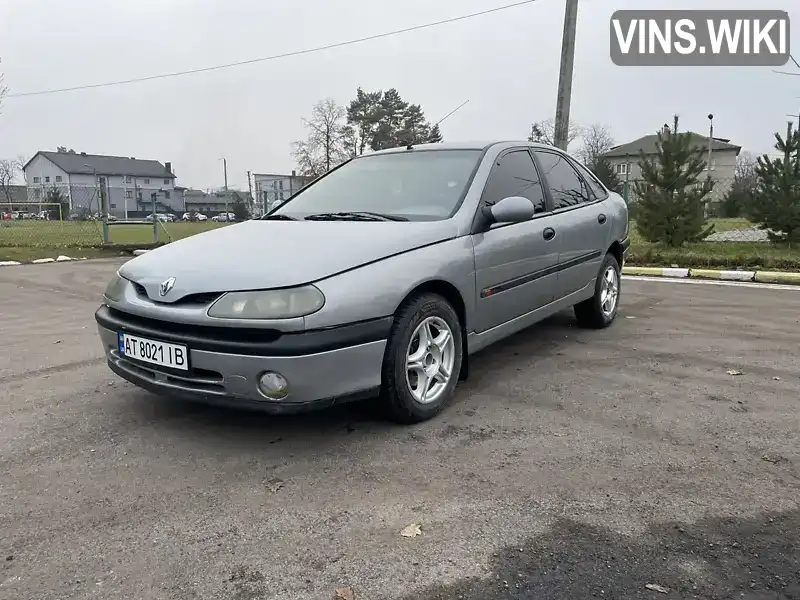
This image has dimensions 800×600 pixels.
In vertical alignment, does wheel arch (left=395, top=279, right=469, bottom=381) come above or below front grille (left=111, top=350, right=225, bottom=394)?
above

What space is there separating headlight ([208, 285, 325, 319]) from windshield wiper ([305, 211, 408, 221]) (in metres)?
0.99

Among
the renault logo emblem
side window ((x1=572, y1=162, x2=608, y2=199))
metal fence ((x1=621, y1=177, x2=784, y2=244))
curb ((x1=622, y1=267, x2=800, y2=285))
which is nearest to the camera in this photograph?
the renault logo emblem

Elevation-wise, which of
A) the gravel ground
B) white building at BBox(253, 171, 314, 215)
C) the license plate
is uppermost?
white building at BBox(253, 171, 314, 215)

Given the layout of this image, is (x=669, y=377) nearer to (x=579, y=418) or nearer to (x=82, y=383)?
(x=579, y=418)

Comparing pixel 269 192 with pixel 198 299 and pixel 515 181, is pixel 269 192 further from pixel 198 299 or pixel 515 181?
pixel 198 299

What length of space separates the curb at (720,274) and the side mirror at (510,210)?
6.25 meters

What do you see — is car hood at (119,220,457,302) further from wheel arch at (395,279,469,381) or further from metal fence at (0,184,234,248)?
metal fence at (0,184,234,248)

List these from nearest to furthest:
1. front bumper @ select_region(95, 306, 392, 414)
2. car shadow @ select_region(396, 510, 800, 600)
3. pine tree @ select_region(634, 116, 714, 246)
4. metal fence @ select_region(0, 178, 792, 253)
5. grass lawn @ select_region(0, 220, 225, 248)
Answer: car shadow @ select_region(396, 510, 800, 600)
front bumper @ select_region(95, 306, 392, 414)
pine tree @ select_region(634, 116, 714, 246)
metal fence @ select_region(0, 178, 792, 253)
grass lawn @ select_region(0, 220, 225, 248)

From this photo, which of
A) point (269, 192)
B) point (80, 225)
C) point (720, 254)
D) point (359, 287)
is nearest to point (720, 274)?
point (720, 254)

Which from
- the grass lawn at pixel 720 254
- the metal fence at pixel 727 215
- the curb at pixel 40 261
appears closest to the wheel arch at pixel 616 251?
the grass lawn at pixel 720 254

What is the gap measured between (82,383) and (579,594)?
3.51 meters

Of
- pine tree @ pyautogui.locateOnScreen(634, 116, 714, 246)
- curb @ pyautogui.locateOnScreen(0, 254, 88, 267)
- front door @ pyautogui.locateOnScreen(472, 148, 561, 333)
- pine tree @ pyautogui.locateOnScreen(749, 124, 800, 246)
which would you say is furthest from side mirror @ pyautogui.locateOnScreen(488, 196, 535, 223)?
curb @ pyautogui.locateOnScreen(0, 254, 88, 267)

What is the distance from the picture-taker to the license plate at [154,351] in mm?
2953

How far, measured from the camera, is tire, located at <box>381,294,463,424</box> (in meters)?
3.12
